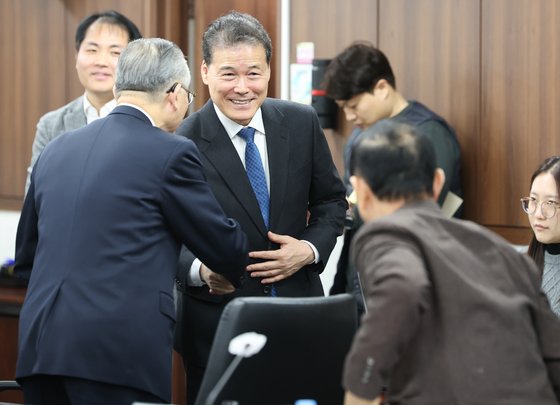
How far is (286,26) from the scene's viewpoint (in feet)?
18.2

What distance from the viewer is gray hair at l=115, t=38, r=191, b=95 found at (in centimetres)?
258

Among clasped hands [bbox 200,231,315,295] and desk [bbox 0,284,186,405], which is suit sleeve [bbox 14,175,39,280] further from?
desk [bbox 0,284,186,405]

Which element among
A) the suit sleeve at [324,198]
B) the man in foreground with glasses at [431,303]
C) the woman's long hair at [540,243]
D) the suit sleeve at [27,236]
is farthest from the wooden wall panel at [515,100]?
the man in foreground with glasses at [431,303]

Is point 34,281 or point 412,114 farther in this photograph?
point 412,114

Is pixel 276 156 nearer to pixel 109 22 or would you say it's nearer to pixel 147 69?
pixel 147 69

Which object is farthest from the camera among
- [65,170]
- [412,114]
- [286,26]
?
[286,26]

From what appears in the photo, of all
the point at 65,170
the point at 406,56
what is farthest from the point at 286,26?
the point at 65,170

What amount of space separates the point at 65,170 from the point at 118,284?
1.06ft

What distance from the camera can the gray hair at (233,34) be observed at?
2.89m

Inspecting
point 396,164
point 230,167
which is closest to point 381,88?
point 230,167

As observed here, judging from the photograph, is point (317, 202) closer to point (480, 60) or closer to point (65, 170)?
point (65, 170)

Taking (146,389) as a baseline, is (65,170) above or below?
above

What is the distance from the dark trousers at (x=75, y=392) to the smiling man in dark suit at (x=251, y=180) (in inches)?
17.6

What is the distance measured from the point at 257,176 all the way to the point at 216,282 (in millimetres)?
354
